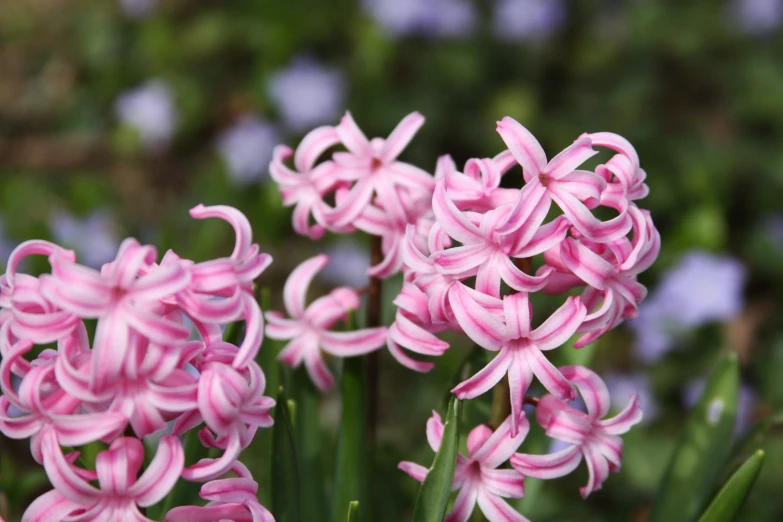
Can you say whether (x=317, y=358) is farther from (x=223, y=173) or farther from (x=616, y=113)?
(x=616, y=113)

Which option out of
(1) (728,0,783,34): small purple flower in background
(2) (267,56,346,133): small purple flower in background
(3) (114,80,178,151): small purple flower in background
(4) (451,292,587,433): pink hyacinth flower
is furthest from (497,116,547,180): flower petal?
(1) (728,0,783,34): small purple flower in background

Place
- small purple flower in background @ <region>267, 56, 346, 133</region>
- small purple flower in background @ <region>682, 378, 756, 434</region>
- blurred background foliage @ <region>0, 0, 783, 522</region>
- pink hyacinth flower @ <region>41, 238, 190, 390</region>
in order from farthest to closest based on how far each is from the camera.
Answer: small purple flower in background @ <region>267, 56, 346, 133</region>
blurred background foliage @ <region>0, 0, 783, 522</region>
small purple flower in background @ <region>682, 378, 756, 434</region>
pink hyacinth flower @ <region>41, 238, 190, 390</region>

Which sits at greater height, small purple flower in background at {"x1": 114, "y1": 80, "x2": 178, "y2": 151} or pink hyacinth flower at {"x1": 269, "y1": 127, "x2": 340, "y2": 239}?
small purple flower in background at {"x1": 114, "y1": 80, "x2": 178, "y2": 151}

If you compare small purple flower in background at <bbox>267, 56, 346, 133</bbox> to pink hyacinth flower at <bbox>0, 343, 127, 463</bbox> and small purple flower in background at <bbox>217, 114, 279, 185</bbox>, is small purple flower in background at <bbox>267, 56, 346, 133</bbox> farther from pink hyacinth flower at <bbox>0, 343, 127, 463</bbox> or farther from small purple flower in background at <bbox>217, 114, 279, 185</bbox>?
pink hyacinth flower at <bbox>0, 343, 127, 463</bbox>

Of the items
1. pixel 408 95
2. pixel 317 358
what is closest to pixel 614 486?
pixel 317 358

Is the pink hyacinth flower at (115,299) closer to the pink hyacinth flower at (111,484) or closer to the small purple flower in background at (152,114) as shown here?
the pink hyacinth flower at (111,484)

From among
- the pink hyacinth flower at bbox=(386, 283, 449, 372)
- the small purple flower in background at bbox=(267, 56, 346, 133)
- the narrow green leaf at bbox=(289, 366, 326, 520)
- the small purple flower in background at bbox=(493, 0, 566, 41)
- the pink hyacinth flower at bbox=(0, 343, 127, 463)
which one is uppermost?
the small purple flower in background at bbox=(493, 0, 566, 41)
